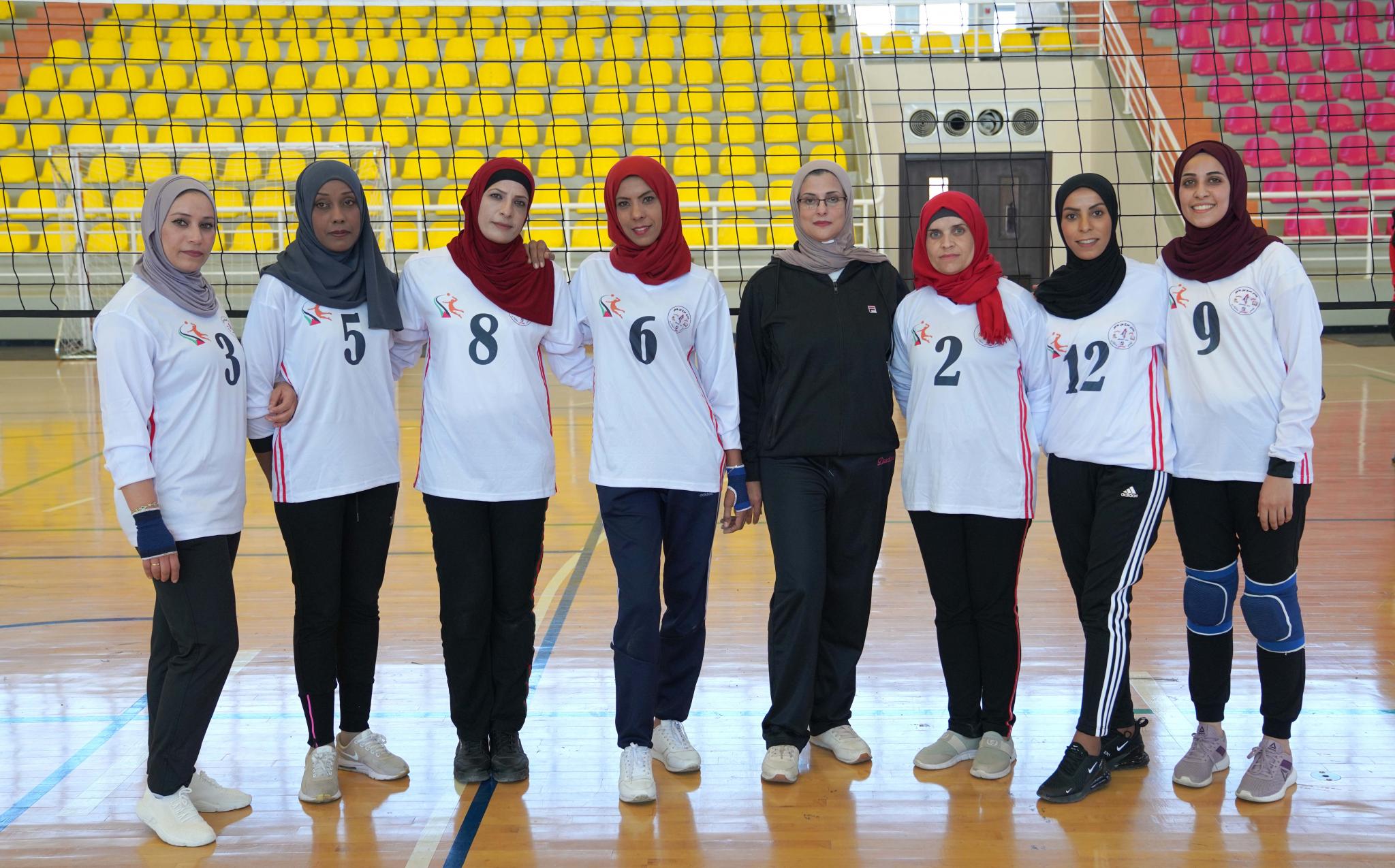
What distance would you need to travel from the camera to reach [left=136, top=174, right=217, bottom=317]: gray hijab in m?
2.73

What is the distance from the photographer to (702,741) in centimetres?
337

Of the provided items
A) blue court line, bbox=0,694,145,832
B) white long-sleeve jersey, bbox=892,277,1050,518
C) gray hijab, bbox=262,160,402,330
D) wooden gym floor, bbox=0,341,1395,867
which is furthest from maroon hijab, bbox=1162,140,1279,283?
blue court line, bbox=0,694,145,832

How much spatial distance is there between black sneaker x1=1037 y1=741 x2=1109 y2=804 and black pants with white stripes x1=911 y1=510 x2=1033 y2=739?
0.19 m

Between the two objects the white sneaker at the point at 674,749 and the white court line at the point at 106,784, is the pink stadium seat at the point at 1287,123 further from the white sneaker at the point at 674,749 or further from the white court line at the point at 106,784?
the white court line at the point at 106,784

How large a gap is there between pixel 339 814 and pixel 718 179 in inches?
429

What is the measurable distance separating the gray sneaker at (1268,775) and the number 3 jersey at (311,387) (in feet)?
7.19

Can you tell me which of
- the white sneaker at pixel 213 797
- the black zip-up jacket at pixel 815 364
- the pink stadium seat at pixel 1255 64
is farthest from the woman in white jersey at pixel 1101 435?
the pink stadium seat at pixel 1255 64

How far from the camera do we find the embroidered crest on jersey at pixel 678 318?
3.02m

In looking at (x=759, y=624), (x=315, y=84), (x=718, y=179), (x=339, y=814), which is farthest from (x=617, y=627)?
(x=315, y=84)

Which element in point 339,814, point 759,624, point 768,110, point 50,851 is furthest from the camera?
point 768,110

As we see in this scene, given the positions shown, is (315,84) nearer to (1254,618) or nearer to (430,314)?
(430,314)

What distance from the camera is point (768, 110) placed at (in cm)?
1309

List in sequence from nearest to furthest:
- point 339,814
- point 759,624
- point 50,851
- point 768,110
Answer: point 50,851
point 339,814
point 759,624
point 768,110

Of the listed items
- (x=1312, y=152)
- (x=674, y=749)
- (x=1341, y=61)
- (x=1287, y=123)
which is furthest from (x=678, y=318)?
(x=1341, y=61)
